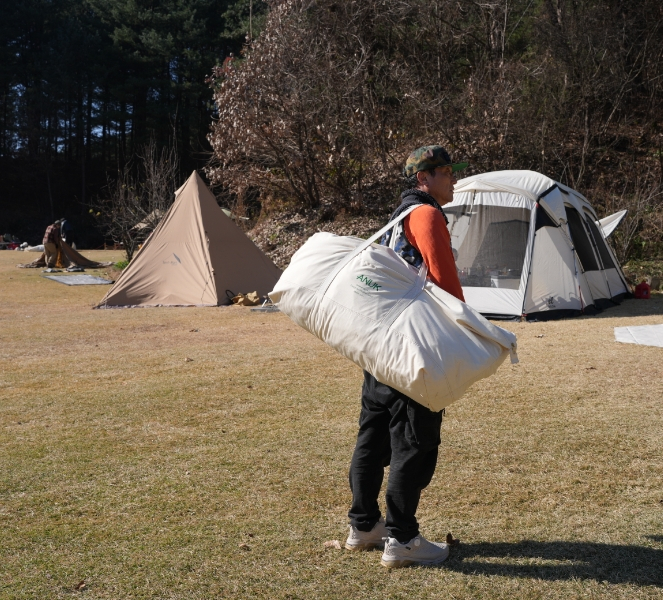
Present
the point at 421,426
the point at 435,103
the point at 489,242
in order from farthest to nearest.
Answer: the point at 435,103
the point at 489,242
the point at 421,426

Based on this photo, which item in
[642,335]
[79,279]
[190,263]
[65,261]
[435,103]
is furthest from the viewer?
[65,261]

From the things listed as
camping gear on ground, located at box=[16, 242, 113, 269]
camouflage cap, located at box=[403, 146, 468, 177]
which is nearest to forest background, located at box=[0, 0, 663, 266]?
camping gear on ground, located at box=[16, 242, 113, 269]

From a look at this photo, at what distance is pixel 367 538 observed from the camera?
3.10 metres

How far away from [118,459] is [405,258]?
2.38 meters

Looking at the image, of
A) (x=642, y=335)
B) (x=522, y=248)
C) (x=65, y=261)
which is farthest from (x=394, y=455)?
(x=65, y=261)

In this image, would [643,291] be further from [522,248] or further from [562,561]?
[562,561]

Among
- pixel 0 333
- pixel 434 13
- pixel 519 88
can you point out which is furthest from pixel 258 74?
pixel 0 333

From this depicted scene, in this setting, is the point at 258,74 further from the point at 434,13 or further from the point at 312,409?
the point at 312,409

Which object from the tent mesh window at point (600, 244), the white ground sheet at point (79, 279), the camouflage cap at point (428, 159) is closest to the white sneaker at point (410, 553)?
the camouflage cap at point (428, 159)

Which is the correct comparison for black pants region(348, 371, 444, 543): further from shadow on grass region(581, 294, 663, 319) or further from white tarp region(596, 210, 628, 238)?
white tarp region(596, 210, 628, 238)

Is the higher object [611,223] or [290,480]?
[611,223]

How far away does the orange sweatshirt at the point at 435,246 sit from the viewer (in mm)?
2783

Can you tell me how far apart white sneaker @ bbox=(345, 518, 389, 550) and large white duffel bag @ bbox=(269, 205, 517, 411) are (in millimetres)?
803

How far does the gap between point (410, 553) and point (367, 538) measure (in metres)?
0.23
